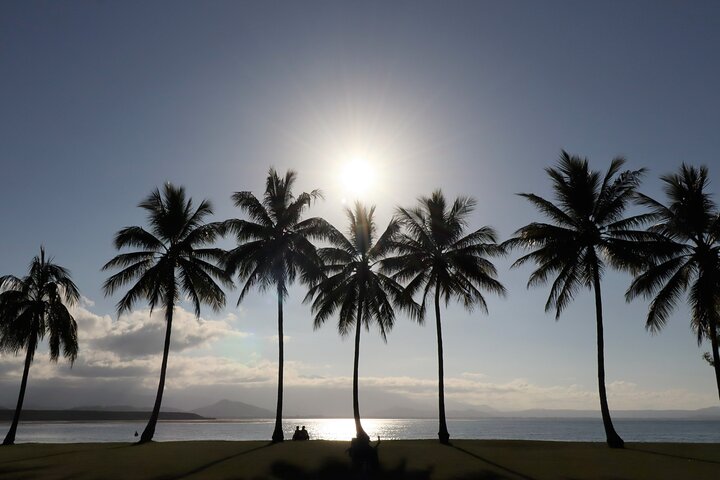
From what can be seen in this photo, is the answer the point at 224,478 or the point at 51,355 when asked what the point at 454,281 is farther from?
the point at 51,355

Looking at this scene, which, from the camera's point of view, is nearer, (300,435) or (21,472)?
(21,472)

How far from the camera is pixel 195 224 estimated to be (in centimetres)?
3359

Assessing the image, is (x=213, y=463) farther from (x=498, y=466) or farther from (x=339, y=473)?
(x=498, y=466)

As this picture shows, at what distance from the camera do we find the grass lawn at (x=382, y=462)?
57.6 ft

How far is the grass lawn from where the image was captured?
691 inches

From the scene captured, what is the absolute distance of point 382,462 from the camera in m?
20.5

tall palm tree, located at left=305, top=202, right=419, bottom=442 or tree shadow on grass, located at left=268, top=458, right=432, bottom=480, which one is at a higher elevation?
tall palm tree, located at left=305, top=202, right=419, bottom=442

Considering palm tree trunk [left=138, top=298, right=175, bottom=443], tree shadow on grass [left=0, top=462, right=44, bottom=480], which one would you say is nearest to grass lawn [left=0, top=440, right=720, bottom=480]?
tree shadow on grass [left=0, top=462, right=44, bottom=480]

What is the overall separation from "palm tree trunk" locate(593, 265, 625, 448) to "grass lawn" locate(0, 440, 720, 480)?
0.90 meters

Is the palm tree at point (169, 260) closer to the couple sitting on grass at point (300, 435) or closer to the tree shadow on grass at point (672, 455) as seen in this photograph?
the couple sitting on grass at point (300, 435)

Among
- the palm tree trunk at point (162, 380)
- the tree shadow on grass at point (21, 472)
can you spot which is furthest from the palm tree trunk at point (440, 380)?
the tree shadow on grass at point (21, 472)

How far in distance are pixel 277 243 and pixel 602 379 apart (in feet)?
66.5

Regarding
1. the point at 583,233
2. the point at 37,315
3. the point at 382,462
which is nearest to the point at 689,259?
the point at 583,233

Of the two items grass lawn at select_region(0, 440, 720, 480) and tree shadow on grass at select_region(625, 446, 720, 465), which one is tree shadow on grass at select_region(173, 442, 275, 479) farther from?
tree shadow on grass at select_region(625, 446, 720, 465)
